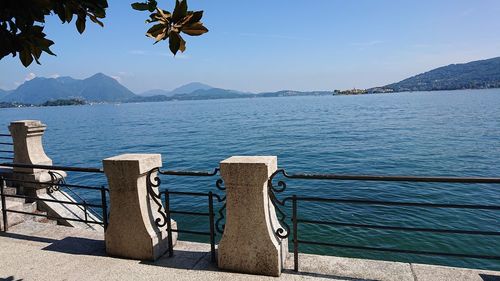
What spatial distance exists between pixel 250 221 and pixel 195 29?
306cm

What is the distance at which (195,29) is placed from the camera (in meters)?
2.19

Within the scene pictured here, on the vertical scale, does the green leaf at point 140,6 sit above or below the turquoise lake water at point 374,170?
above

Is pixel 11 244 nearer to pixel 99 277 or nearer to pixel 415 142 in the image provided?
pixel 99 277

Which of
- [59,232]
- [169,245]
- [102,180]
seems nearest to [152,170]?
[169,245]

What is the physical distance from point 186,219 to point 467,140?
27033 mm

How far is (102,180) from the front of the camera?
71.1 ft

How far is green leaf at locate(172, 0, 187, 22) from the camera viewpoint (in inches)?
82.7

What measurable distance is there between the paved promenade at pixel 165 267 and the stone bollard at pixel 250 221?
18cm

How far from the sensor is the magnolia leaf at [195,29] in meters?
2.18

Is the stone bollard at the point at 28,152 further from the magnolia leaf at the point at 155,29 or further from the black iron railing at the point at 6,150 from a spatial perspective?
the magnolia leaf at the point at 155,29

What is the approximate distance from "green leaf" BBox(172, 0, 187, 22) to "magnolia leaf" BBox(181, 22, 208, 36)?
0.06 m

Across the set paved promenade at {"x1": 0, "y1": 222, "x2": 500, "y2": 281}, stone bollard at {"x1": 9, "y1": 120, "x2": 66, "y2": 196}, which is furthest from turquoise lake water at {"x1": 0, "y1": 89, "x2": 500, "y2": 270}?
paved promenade at {"x1": 0, "y1": 222, "x2": 500, "y2": 281}

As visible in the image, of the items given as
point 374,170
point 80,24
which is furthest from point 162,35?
point 374,170

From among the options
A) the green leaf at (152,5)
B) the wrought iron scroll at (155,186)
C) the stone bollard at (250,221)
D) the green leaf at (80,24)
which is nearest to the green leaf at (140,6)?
the green leaf at (152,5)
